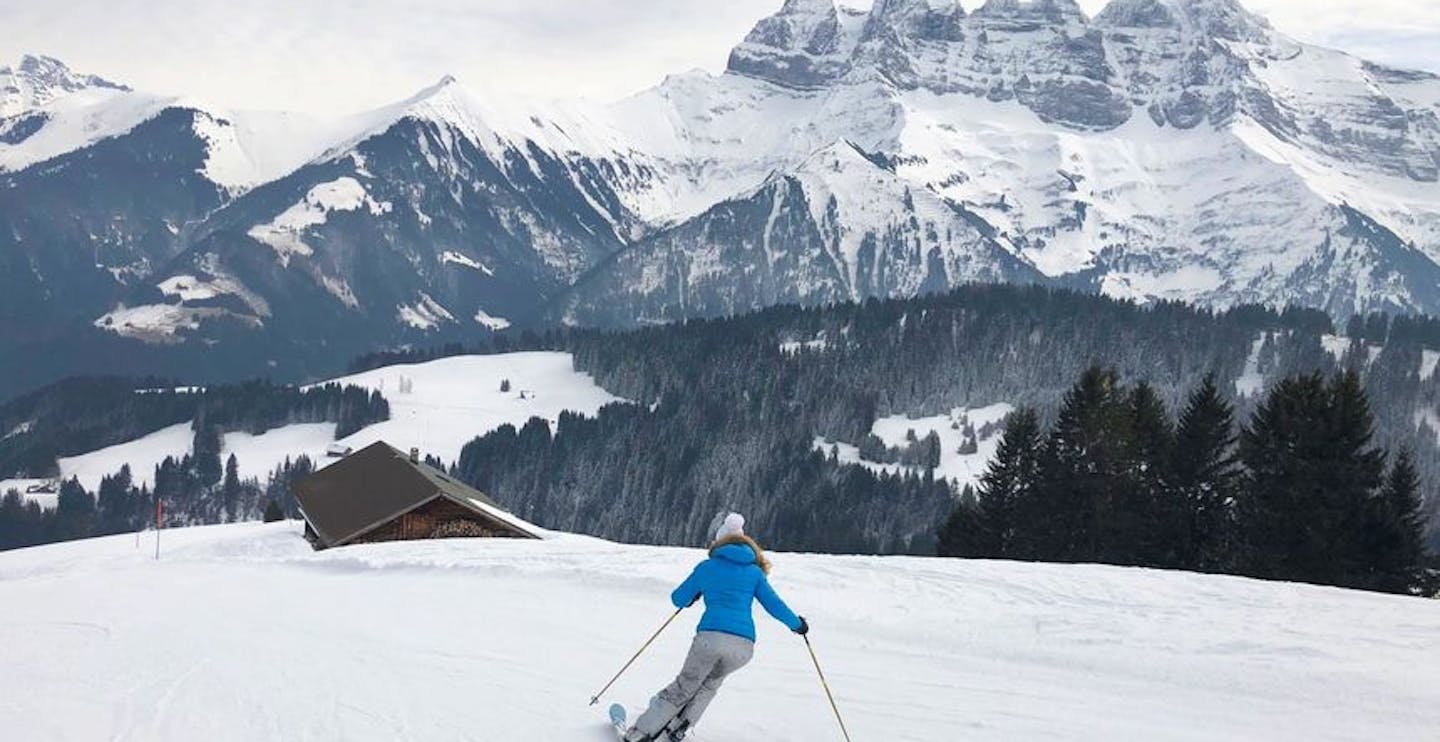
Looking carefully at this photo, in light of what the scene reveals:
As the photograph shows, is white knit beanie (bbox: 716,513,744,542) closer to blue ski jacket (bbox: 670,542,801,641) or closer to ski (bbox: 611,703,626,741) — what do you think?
blue ski jacket (bbox: 670,542,801,641)

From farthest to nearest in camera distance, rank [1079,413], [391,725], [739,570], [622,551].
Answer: [1079,413], [622,551], [391,725], [739,570]

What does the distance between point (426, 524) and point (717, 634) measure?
4513 centimetres

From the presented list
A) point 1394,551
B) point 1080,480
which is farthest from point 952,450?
point 1394,551

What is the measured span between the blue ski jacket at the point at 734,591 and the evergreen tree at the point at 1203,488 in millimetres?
32275

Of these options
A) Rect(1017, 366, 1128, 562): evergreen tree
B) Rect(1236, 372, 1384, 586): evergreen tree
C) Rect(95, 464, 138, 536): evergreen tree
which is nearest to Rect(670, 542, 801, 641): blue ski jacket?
Rect(1236, 372, 1384, 586): evergreen tree

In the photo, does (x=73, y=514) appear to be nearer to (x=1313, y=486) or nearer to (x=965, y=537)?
(x=965, y=537)

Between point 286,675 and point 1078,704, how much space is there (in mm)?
11203

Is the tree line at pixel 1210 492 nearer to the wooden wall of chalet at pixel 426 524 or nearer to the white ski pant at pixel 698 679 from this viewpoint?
the wooden wall of chalet at pixel 426 524

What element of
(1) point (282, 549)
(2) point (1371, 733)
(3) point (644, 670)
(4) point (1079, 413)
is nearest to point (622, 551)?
(3) point (644, 670)

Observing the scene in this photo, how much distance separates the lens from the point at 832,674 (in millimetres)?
17953

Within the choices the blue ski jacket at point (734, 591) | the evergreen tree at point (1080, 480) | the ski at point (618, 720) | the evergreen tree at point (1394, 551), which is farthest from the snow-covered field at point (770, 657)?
the evergreen tree at point (1080, 480)

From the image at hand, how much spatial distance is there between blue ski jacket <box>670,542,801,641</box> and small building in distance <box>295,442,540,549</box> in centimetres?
4246

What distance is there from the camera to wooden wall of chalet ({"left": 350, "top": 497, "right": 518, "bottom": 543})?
55625 mm

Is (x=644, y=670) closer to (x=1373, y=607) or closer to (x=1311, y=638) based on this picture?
(x=1311, y=638)
